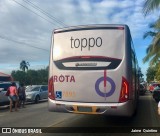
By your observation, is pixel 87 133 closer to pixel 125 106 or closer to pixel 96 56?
pixel 125 106

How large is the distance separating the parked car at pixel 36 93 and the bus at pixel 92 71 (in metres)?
16.0

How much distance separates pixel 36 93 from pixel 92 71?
57.1 ft

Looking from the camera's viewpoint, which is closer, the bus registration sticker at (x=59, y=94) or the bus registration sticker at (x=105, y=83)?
the bus registration sticker at (x=105, y=83)

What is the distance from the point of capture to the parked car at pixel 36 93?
26.3 metres

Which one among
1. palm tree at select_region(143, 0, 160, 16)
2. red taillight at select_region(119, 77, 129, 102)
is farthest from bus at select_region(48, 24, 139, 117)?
palm tree at select_region(143, 0, 160, 16)

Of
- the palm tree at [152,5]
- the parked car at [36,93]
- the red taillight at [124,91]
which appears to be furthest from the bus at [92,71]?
the parked car at [36,93]

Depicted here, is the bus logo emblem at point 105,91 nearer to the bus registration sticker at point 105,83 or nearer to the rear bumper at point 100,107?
the bus registration sticker at point 105,83

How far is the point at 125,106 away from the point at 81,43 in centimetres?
248

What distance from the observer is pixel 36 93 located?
2688 centimetres

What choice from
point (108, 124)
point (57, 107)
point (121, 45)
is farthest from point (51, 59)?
point (108, 124)

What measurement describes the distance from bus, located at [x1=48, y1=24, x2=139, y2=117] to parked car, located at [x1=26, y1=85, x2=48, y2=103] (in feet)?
52.4

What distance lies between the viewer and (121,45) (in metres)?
10.1

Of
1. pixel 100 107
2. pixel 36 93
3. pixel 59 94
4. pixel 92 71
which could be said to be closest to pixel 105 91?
pixel 100 107

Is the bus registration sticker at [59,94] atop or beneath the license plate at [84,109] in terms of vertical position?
atop
